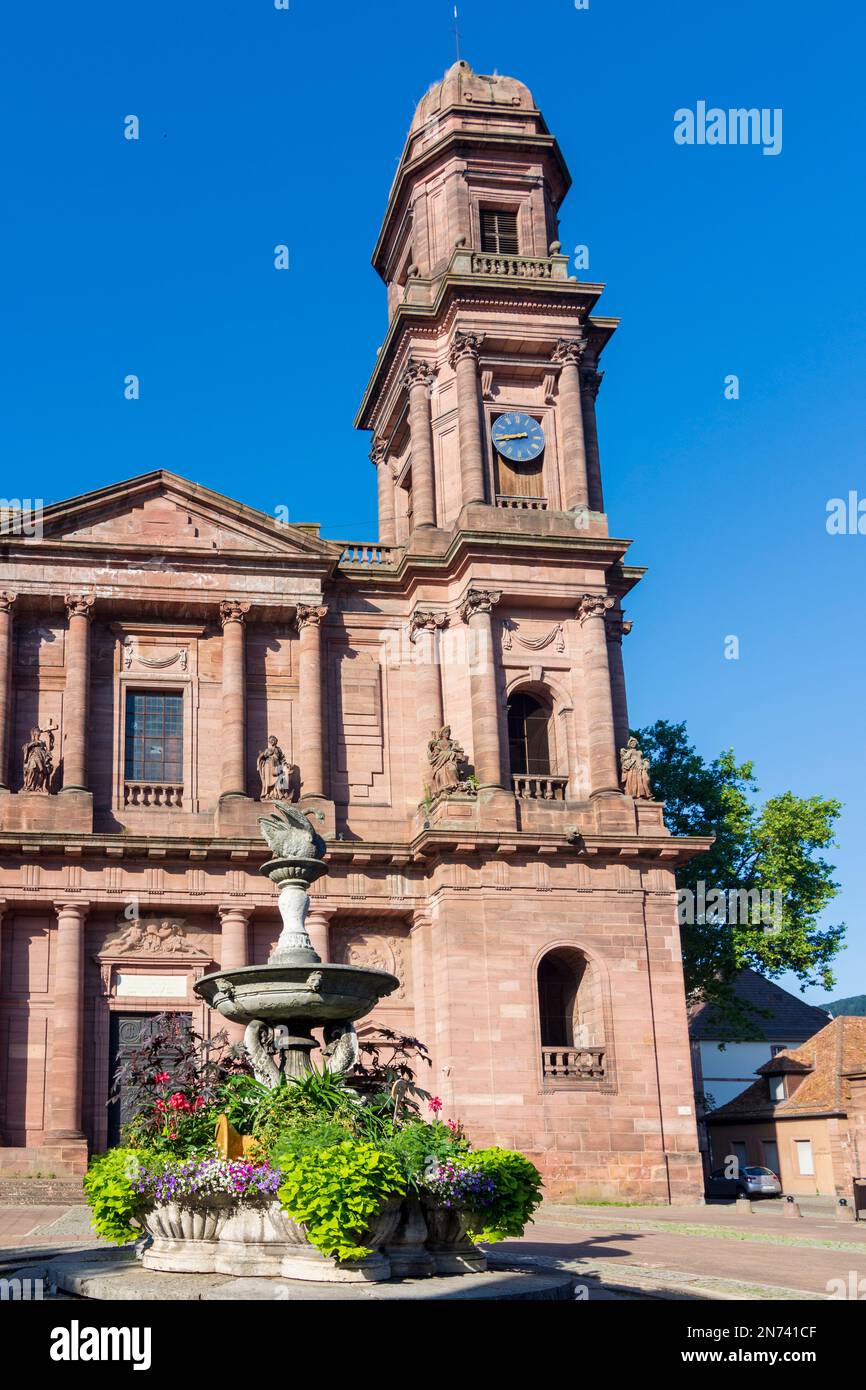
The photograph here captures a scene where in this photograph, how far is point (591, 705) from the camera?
3491 centimetres

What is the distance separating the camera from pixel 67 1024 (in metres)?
31.3

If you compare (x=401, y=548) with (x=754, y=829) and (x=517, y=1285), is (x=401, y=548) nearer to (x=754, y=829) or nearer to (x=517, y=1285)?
(x=754, y=829)

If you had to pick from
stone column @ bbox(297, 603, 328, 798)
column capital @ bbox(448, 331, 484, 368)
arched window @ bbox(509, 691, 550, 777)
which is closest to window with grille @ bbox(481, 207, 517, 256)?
column capital @ bbox(448, 331, 484, 368)

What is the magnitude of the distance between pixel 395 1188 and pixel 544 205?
109ft

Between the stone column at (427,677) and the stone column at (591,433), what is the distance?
5.30 m

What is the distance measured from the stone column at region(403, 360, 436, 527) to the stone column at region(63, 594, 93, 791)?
8.72m

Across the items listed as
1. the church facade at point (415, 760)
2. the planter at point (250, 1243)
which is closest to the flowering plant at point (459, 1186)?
the planter at point (250, 1243)

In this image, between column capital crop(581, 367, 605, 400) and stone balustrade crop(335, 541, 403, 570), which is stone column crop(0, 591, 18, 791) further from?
column capital crop(581, 367, 605, 400)

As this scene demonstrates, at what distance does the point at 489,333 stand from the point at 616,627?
831cm

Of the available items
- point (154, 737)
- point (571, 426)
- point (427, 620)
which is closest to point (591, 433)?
point (571, 426)

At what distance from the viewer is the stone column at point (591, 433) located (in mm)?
37750

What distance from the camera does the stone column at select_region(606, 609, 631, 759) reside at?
3581cm

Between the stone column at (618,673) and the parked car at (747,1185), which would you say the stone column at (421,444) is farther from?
the parked car at (747,1185)
